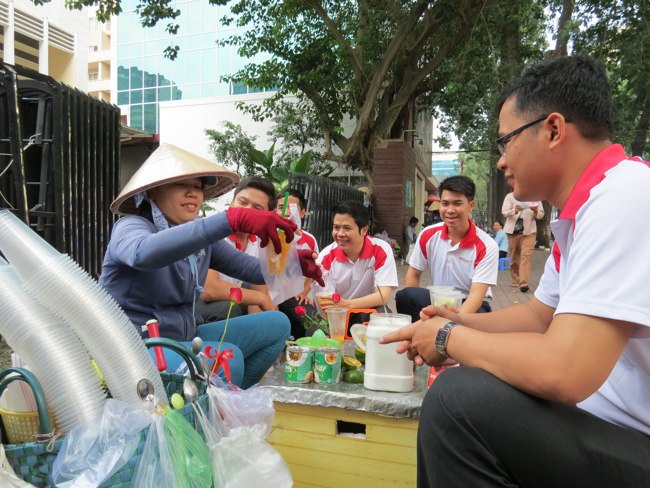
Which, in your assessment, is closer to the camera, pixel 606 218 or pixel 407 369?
pixel 606 218

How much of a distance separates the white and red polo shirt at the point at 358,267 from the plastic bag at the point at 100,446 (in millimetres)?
2765

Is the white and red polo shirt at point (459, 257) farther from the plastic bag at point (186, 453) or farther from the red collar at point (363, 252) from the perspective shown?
the plastic bag at point (186, 453)

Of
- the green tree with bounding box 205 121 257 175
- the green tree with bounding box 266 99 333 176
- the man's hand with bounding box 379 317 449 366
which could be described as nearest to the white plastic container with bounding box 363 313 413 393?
the man's hand with bounding box 379 317 449 366

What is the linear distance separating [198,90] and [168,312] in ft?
90.1

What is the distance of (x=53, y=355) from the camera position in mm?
1209

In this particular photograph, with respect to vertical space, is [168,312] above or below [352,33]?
below

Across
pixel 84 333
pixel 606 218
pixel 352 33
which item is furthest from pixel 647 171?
pixel 352 33

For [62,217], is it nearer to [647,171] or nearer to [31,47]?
[647,171]

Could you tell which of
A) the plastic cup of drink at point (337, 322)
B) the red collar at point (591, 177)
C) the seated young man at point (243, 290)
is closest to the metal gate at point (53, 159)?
the seated young man at point (243, 290)

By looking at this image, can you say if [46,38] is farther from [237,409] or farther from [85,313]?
[237,409]

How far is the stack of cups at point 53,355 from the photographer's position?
1181mm

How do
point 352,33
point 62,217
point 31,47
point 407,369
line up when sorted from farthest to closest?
point 31,47, point 352,33, point 62,217, point 407,369

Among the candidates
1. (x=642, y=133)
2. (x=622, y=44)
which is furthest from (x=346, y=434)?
(x=642, y=133)

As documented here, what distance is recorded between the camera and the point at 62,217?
13.3 feet
